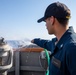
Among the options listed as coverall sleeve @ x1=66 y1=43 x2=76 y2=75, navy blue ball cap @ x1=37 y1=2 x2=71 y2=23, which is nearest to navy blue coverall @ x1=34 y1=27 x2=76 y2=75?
coverall sleeve @ x1=66 y1=43 x2=76 y2=75

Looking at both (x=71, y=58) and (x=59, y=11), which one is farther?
(x=59, y=11)

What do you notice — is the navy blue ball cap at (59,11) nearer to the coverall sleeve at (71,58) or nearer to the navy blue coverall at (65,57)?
the navy blue coverall at (65,57)

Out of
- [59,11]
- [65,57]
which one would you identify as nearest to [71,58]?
[65,57]

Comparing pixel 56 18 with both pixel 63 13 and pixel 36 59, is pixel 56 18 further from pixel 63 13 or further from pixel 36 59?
pixel 36 59

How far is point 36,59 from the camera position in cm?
470

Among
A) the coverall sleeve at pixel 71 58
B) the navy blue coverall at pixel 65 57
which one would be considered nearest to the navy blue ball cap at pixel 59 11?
the navy blue coverall at pixel 65 57

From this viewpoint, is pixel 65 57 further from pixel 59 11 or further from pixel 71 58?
pixel 59 11

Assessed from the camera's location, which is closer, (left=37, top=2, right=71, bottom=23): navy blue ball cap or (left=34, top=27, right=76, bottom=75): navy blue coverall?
(left=34, top=27, right=76, bottom=75): navy blue coverall

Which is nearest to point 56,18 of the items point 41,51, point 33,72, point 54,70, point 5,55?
point 54,70

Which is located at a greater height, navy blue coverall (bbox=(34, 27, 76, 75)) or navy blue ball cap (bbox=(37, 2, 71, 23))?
navy blue ball cap (bbox=(37, 2, 71, 23))

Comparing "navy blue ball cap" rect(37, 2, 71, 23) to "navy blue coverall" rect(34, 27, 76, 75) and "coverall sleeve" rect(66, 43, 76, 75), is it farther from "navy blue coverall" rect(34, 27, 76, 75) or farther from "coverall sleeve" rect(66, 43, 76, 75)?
"coverall sleeve" rect(66, 43, 76, 75)

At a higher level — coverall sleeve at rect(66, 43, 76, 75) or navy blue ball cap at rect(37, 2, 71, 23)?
navy blue ball cap at rect(37, 2, 71, 23)

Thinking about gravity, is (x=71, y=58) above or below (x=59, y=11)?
below

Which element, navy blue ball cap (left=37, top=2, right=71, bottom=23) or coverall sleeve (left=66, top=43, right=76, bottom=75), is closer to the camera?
coverall sleeve (left=66, top=43, right=76, bottom=75)
